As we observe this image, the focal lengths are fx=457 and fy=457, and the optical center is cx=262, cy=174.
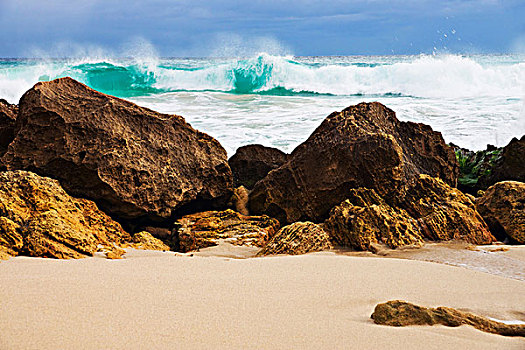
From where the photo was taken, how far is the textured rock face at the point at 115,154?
4078 mm

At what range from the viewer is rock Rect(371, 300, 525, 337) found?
1.76m

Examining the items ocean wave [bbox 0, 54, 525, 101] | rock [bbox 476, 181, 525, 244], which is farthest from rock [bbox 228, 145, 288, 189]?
ocean wave [bbox 0, 54, 525, 101]

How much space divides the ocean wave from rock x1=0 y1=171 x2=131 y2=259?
18.6 m

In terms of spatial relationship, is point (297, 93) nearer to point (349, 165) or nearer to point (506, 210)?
point (349, 165)

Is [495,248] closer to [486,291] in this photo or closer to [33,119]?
[486,291]

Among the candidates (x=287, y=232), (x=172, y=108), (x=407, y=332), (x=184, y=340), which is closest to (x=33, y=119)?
(x=287, y=232)

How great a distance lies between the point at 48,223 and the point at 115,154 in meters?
1.33

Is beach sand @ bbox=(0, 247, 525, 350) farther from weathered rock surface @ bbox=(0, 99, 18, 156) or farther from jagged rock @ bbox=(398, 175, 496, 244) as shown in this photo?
weathered rock surface @ bbox=(0, 99, 18, 156)

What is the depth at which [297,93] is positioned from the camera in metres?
22.2

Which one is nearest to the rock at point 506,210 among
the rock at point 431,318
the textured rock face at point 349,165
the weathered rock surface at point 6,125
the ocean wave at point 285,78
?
the textured rock face at point 349,165

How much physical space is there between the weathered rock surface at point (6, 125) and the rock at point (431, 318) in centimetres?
443

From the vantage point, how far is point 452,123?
12500 mm

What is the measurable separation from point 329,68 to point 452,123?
1538 centimetres

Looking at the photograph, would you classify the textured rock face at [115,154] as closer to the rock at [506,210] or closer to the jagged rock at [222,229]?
the jagged rock at [222,229]
